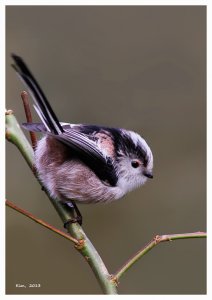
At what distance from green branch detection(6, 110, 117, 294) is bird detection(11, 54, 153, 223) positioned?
0.14 m

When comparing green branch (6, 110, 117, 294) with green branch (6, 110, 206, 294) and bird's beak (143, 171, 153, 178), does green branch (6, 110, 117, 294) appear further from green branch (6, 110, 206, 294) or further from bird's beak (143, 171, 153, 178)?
bird's beak (143, 171, 153, 178)

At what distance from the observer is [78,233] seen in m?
1.30

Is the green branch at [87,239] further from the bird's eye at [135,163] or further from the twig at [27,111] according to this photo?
the bird's eye at [135,163]

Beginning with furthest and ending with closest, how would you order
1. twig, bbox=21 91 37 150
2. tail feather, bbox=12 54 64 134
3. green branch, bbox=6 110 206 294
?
1. twig, bbox=21 91 37 150
2. green branch, bbox=6 110 206 294
3. tail feather, bbox=12 54 64 134

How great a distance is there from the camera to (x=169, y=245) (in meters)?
2.44

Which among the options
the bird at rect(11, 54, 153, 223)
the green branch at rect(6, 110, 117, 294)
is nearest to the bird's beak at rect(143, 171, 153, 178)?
the bird at rect(11, 54, 153, 223)

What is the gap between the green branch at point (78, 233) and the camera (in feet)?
3.83

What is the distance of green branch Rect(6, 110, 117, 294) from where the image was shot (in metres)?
1.17

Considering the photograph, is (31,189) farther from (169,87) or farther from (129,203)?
(169,87)

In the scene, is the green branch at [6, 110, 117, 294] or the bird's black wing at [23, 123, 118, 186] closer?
the green branch at [6, 110, 117, 294]

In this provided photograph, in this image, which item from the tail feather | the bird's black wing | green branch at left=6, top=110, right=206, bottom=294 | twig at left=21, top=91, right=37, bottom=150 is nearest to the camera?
the tail feather

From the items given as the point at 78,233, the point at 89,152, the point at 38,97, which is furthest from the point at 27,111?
the point at 78,233

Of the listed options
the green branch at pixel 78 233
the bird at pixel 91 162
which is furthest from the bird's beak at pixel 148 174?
the green branch at pixel 78 233

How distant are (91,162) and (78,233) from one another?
1.11 ft
